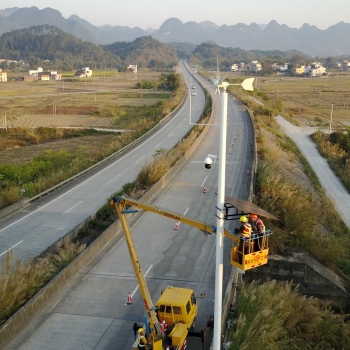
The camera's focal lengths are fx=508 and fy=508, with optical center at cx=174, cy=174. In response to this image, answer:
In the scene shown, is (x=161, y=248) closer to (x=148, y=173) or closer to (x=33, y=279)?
(x=33, y=279)

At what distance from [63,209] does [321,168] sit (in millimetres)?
25681

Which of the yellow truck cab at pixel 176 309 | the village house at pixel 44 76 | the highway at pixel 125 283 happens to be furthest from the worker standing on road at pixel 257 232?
the village house at pixel 44 76

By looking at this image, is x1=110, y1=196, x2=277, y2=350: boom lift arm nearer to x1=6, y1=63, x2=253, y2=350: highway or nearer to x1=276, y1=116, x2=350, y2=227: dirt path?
x1=6, y1=63, x2=253, y2=350: highway

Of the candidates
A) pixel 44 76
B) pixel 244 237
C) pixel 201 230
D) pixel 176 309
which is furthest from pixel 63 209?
pixel 44 76

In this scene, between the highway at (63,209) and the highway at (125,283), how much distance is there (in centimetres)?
346

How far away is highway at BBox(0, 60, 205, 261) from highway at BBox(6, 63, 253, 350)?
3.46m

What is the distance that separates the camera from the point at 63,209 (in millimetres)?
26281

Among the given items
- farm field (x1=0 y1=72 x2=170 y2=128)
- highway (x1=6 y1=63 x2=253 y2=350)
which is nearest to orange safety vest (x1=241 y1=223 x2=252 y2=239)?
highway (x1=6 y1=63 x2=253 y2=350)

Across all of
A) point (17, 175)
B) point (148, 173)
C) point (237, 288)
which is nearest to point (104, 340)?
point (237, 288)

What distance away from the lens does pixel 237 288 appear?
1554 centimetres

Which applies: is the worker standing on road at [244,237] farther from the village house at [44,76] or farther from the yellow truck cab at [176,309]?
the village house at [44,76]

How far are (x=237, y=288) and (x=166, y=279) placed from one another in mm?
2601

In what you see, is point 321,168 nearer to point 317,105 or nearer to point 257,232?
point 257,232

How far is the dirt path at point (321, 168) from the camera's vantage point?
109 feet
